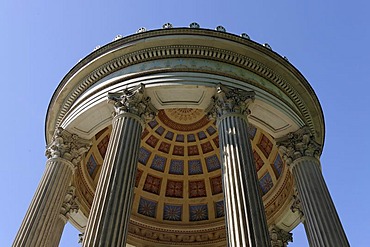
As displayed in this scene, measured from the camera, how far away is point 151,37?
19.6 m

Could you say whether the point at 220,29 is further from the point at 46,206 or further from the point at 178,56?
the point at 46,206

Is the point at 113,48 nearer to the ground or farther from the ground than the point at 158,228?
farther from the ground

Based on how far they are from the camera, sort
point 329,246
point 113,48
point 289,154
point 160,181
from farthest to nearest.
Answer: point 160,181 → point 113,48 → point 289,154 → point 329,246

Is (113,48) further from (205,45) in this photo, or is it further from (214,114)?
(214,114)

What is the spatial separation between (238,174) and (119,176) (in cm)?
425

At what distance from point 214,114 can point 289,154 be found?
168 inches

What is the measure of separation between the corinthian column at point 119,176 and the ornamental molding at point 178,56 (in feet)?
8.25

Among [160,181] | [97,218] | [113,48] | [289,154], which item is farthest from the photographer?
[160,181]

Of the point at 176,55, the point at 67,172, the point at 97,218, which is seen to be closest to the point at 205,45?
the point at 176,55

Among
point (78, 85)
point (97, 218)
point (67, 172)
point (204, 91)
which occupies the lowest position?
point (97, 218)

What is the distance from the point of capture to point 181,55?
19.4m

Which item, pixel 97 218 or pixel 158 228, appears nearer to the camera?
pixel 97 218

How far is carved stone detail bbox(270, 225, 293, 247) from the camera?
22625 mm

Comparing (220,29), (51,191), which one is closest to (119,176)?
(51,191)
